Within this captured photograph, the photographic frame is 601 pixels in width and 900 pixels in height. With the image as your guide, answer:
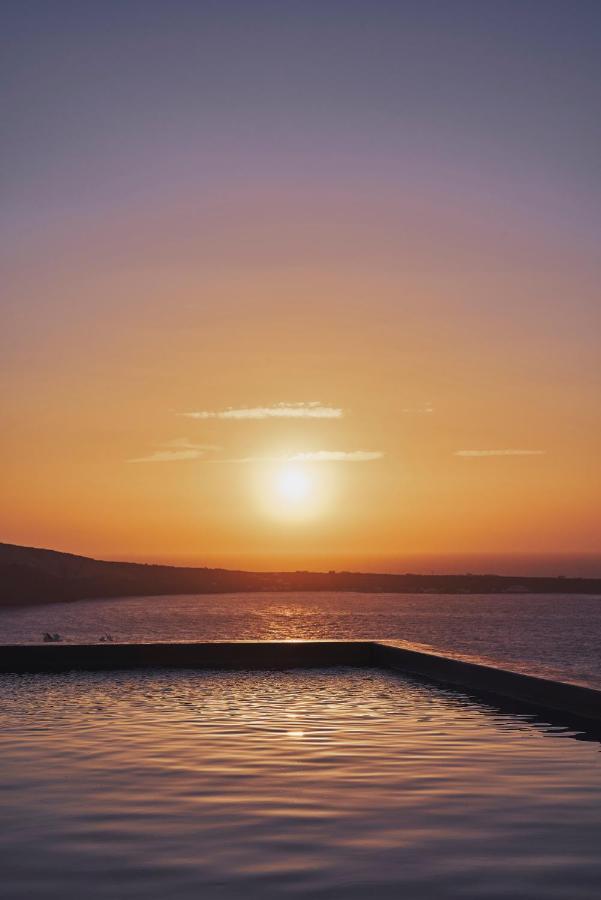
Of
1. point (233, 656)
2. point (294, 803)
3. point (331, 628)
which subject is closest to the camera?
point (294, 803)

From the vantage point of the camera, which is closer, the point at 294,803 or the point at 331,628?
the point at 294,803

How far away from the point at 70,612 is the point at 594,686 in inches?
6164

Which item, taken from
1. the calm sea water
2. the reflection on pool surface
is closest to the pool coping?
the reflection on pool surface

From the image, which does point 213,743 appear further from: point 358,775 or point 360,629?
point 360,629

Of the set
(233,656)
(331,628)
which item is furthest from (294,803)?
(331,628)

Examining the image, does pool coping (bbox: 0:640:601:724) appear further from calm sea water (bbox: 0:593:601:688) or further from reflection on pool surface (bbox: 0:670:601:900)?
calm sea water (bbox: 0:593:601:688)

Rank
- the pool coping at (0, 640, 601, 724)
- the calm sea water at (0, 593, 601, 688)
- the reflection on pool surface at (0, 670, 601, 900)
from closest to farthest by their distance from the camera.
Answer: the reflection on pool surface at (0, 670, 601, 900) < the pool coping at (0, 640, 601, 724) < the calm sea water at (0, 593, 601, 688)

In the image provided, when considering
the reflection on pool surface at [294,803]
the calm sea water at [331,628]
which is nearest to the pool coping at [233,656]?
the reflection on pool surface at [294,803]

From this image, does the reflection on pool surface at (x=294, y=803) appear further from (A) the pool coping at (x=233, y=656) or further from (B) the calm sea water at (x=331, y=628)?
(B) the calm sea water at (x=331, y=628)

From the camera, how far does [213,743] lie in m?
9.14

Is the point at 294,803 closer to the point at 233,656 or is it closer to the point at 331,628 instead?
the point at 233,656

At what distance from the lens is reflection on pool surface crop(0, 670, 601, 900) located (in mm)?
4934

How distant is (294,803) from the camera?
664 centimetres

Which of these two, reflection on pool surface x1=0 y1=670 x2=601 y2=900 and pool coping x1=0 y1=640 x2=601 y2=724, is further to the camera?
pool coping x1=0 y1=640 x2=601 y2=724
